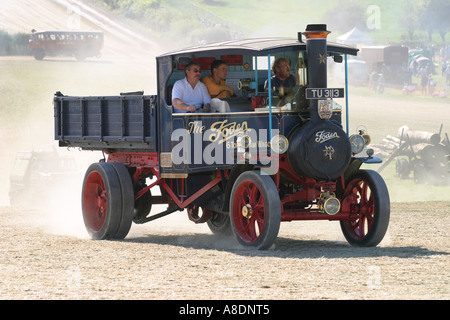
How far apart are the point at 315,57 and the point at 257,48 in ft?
2.41

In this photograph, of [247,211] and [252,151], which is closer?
[247,211]

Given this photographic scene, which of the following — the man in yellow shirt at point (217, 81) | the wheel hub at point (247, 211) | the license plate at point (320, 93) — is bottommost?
the wheel hub at point (247, 211)

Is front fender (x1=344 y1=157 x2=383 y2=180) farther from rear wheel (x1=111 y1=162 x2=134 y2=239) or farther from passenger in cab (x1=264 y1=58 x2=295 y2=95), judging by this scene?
rear wheel (x1=111 y1=162 x2=134 y2=239)

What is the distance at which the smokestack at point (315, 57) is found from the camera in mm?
10891

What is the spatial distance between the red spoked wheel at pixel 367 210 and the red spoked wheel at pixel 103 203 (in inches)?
125

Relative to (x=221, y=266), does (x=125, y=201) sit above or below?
above

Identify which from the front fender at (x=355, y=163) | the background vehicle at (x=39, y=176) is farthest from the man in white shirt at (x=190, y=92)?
the background vehicle at (x=39, y=176)

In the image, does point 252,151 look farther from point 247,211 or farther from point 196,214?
point 196,214

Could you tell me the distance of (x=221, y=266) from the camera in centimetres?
957

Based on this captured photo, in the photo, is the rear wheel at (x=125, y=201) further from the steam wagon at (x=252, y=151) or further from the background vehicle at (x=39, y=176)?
the background vehicle at (x=39, y=176)

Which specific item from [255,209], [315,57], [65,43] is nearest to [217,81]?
[315,57]

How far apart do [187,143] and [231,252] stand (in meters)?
1.64

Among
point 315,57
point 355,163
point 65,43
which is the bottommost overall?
point 355,163
